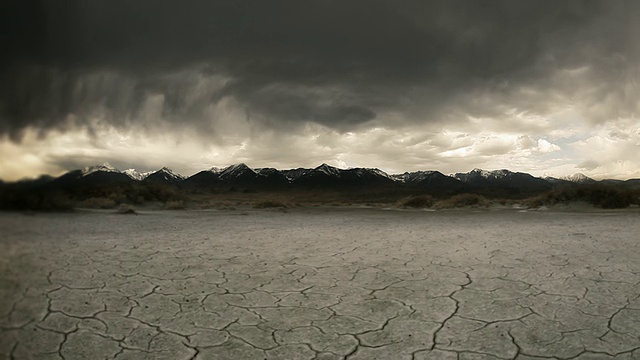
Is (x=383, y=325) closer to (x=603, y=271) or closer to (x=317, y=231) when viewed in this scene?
(x=603, y=271)

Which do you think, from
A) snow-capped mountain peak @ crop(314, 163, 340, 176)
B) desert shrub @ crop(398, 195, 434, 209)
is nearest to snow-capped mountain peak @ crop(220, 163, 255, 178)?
snow-capped mountain peak @ crop(314, 163, 340, 176)

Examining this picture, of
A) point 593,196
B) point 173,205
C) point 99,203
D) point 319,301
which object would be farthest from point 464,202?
point 319,301

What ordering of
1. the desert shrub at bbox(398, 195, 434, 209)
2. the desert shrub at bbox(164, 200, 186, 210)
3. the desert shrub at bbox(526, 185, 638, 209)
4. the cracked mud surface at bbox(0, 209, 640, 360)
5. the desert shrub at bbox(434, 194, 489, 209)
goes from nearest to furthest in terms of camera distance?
the cracked mud surface at bbox(0, 209, 640, 360)
the desert shrub at bbox(526, 185, 638, 209)
the desert shrub at bbox(164, 200, 186, 210)
the desert shrub at bbox(434, 194, 489, 209)
the desert shrub at bbox(398, 195, 434, 209)

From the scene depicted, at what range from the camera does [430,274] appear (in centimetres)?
393

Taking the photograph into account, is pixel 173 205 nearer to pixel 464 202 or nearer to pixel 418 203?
pixel 418 203

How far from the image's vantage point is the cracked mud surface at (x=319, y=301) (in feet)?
7.61

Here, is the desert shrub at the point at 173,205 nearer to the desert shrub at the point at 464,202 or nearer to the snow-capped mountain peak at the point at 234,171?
the desert shrub at the point at 464,202

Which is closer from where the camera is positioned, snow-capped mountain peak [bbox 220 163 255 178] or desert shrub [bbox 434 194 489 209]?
desert shrub [bbox 434 194 489 209]

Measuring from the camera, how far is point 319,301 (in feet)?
10.5

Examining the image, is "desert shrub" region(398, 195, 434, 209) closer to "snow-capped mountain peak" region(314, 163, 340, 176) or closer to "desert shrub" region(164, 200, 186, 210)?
"desert shrub" region(164, 200, 186, 210)

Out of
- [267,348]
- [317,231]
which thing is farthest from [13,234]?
[317,231]

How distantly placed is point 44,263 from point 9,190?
14.1 feet

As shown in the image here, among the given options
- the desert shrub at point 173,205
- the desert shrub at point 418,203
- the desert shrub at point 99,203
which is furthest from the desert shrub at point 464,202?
the desert shrub at point 99,203

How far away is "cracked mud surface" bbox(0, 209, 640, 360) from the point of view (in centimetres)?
232
